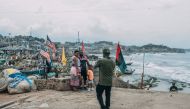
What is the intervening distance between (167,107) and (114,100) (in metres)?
1.85

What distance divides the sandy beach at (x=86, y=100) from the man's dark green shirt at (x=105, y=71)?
1.46 meters

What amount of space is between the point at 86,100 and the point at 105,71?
2633 mm

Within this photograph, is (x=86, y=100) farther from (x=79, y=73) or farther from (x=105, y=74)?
(x=79, y=73)

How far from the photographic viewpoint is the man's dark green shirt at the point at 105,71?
33.3 ft

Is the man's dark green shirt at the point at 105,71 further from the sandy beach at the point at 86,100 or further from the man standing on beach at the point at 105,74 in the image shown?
the sandy beach at the point at 86,100

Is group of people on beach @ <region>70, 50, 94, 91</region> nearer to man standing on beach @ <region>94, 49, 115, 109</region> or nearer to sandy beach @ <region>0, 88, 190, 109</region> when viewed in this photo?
sandy beach @ <region>0, 88, 190, 109</region>

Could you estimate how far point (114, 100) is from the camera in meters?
12.9

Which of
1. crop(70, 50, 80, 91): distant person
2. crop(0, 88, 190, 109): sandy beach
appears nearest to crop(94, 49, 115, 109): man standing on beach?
crop(0, 88, 190, 109): sandy beach

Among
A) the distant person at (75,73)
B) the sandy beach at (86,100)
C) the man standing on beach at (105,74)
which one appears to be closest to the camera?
the man standing on beach at (105,74)

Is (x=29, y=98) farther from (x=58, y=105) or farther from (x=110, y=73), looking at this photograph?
(x=110, y=73)

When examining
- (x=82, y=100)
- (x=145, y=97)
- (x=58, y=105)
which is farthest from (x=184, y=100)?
(x=58, y=105)

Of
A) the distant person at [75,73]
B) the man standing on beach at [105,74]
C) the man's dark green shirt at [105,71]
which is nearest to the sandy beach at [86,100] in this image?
the distant person at [75,73]

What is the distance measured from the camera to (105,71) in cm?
1020

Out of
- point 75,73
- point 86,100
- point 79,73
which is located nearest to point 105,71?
point 86,100
